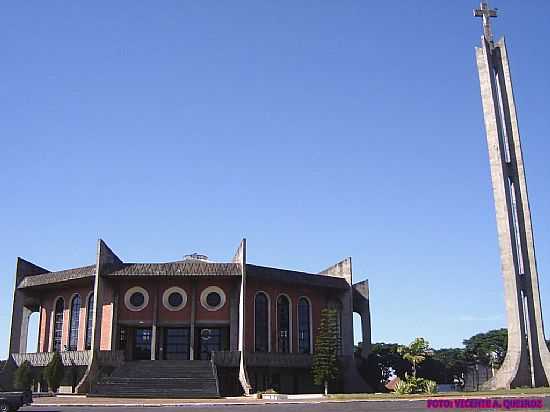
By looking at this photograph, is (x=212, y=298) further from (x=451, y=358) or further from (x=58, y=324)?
(x=451, y=358)

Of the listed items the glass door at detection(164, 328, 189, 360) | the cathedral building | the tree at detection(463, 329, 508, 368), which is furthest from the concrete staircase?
the tree at detection(463, 329, 508, 368)

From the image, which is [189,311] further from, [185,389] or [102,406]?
[102,406]

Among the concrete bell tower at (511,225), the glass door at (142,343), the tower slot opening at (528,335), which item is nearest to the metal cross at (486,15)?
the concrete bell tower at (511,225)

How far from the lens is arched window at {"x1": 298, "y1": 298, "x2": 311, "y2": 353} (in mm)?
44594

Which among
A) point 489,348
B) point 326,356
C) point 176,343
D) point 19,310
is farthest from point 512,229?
point 489,348

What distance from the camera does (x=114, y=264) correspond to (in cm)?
4122

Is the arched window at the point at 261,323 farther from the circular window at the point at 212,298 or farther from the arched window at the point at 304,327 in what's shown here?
the arched window at the point at 304,327

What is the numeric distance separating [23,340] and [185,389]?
1823 centimetres

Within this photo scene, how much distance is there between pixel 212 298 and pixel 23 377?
1339 centimetres

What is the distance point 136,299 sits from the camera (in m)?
42.5

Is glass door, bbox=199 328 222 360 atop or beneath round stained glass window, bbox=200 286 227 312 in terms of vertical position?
beneath

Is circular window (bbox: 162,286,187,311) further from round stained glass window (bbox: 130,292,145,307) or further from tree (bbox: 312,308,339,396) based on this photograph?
tree (bbox: 312,308,339,396)

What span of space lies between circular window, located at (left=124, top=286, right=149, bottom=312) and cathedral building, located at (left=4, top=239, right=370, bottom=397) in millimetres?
70

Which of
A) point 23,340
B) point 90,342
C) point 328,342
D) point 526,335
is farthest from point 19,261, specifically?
point 526,335
